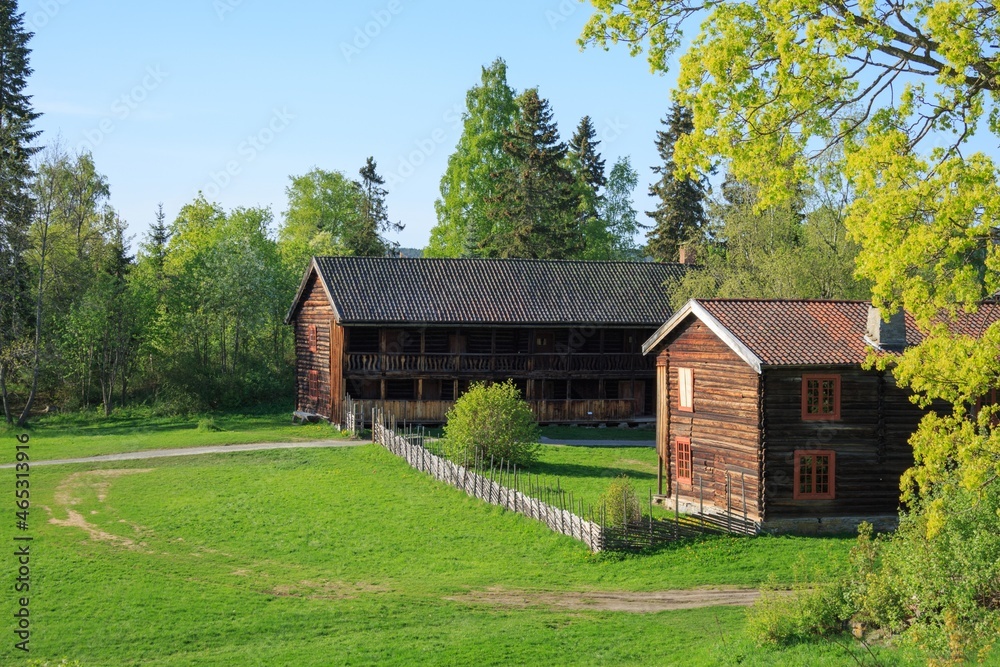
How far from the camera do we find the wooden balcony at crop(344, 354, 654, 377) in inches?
1764

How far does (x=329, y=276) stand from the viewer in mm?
46906

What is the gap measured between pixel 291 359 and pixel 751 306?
37038 millimetres

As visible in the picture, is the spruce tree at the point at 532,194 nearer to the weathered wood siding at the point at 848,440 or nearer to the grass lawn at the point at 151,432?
the grass lawn at the point at 151,432

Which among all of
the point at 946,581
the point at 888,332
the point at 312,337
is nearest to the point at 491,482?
the point at 888,332

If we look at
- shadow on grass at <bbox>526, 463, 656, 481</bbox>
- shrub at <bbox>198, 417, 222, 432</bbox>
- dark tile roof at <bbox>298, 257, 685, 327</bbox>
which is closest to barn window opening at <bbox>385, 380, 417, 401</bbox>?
dark tile roof at <bbox>298, 257, 685, 327</bbox>

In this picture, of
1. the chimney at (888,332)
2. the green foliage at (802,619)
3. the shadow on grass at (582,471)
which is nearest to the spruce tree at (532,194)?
the shadow on grass at (582,471)

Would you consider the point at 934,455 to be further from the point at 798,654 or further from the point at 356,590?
the point at 356,590

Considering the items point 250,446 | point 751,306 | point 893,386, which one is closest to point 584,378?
point 250,446

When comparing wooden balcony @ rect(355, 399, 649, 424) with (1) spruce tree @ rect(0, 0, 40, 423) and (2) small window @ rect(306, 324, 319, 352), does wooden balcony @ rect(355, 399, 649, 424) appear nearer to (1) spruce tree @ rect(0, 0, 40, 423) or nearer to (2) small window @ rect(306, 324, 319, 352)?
(2) small window @ rect(306, 324, 319, 352)

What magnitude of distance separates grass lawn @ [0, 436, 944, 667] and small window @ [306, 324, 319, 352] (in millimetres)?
15284

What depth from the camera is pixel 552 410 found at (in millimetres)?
46906

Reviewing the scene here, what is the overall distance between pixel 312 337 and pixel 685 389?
2378 cm

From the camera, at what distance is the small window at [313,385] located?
48.6m

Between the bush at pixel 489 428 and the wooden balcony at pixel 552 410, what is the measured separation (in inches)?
399
